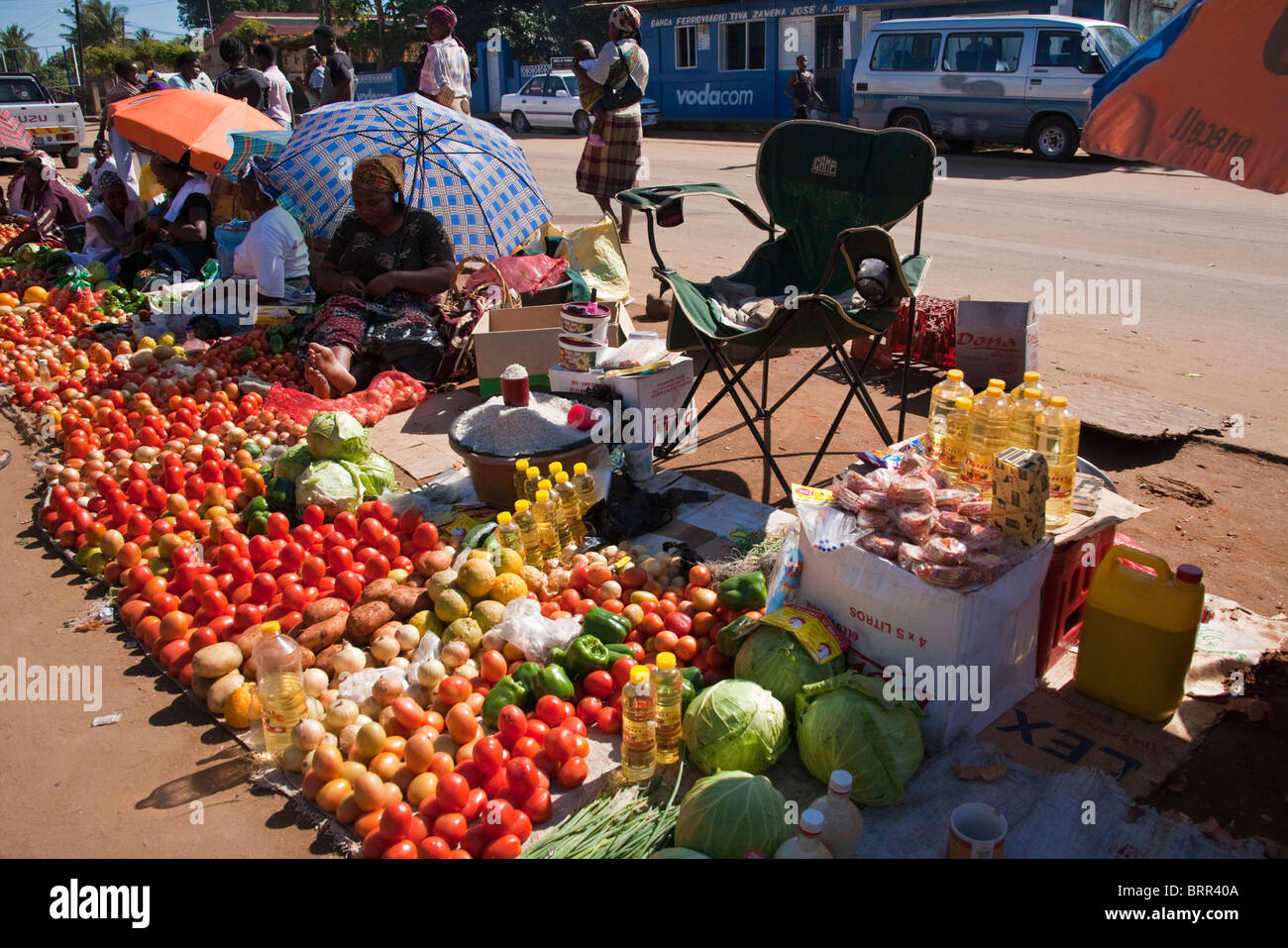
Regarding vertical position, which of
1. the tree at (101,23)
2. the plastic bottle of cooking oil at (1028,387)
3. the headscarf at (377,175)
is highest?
the tree at (101,23)

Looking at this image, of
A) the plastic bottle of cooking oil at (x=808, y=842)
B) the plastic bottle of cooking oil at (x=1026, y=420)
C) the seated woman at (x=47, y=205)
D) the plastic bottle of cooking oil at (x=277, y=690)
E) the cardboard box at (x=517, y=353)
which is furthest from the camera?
the seated woman at (x=47, y=205)

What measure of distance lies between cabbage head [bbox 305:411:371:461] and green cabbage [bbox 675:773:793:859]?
9.12ft

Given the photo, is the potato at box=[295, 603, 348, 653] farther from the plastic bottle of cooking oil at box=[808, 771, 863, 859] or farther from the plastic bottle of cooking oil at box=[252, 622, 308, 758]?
the plastic bottle of cooking oil at box=[808, 771, 863, 859]

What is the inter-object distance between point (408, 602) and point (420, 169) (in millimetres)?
4430

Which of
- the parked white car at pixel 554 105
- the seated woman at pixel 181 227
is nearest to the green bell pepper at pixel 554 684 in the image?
the seated woman at pixel 181 227

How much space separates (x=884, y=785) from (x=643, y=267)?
7264mm

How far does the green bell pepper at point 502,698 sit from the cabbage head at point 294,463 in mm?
2009

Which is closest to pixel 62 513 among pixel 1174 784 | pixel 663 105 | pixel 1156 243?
pixel 1174 784

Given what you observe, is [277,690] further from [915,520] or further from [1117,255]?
[1117,255]

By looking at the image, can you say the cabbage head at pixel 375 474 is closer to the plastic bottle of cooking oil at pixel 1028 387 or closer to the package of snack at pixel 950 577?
the package of snack at pixel 950 577

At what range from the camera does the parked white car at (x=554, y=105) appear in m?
23.6

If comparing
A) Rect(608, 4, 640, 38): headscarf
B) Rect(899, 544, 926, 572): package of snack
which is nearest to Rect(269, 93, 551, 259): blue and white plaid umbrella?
Rect(608, 4, 640, 38): headscarf

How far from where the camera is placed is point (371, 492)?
468 cm
